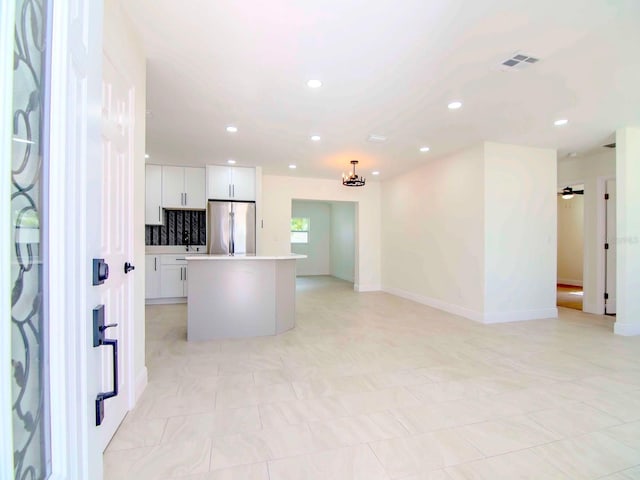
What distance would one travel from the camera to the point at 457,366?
10.0 ft

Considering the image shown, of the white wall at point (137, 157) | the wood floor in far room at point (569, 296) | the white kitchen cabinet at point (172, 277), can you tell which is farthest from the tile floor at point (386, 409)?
the wood floor in far room at point (569, 296)

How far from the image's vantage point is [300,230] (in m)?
10.8

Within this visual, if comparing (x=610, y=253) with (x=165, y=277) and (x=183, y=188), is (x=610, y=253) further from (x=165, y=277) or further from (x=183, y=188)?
(x=165, y=277)

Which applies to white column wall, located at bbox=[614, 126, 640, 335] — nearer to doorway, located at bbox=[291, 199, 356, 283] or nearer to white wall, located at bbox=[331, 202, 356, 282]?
white wall, located at bbox=[331, 202, 356, 282]

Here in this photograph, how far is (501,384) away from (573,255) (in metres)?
8.34

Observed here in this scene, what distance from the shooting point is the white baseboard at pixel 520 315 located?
4676mm

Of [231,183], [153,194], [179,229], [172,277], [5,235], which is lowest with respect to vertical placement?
[172,277]

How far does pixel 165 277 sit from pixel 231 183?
224 centimetres

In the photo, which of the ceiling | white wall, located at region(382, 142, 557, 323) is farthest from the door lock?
Result: white wall, located at region(382, 142, 557, 323)

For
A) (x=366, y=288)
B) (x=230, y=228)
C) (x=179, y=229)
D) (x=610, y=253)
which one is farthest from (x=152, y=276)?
(x=610, y=253)

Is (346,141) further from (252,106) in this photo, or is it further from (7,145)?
(7,145)

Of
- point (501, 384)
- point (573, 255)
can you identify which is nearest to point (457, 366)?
point (501, 384)

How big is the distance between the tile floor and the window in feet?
22.4

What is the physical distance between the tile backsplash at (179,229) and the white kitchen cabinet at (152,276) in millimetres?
541
